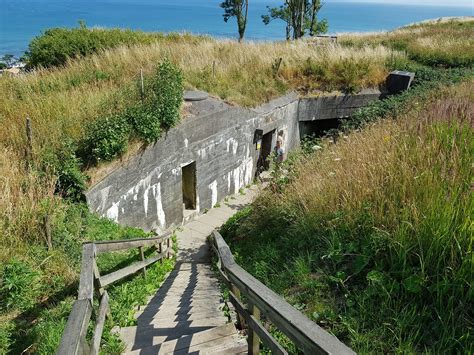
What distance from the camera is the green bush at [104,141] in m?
7.45

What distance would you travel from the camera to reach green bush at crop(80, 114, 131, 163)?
24.5 feet

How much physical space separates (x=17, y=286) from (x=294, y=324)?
3.96 metres

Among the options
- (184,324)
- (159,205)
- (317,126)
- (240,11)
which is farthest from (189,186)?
(240,11)

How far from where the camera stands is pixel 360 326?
304 centimetres

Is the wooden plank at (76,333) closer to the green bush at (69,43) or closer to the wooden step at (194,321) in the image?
the wooden step at (194,321)

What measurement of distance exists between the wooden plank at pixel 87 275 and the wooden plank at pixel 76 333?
0.20 meters

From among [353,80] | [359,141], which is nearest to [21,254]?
[359,141]

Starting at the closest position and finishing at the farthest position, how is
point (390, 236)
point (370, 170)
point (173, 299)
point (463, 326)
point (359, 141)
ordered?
point (463, 326) → point (390, 236) → point (370, 170) → point (173, 299) → point (359, 141)

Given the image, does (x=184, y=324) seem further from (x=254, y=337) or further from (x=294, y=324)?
(x=294, y=324)

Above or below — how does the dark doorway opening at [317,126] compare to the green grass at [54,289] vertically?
above

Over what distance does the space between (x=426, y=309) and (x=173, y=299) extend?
3491 mm

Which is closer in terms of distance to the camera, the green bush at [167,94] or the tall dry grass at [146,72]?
the tall dry grass at [146,72]

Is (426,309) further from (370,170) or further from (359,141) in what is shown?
(359,141)

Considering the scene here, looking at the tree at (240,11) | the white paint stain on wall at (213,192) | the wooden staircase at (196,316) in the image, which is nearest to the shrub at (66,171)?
A: the wooden staircase at (196,316)
